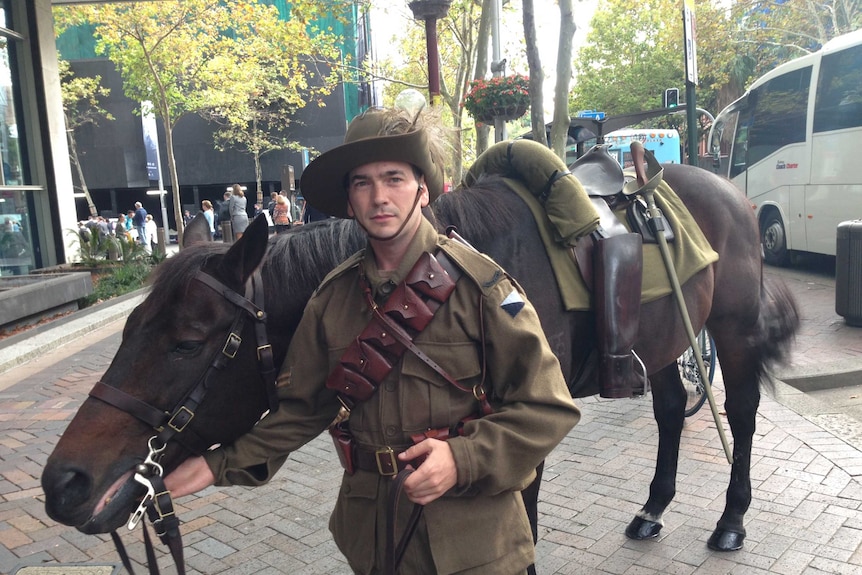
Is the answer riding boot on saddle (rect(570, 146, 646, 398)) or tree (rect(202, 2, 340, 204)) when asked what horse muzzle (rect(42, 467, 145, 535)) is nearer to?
riding boot on saddle (rect(570, 146, 646, 398))

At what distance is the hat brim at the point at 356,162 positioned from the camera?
1576 mm

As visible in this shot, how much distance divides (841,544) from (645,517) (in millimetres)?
927

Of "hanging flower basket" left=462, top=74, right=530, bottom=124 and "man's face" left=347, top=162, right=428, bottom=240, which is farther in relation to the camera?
"hanging flower basket" left=462, top=74, right=530, bottom=124

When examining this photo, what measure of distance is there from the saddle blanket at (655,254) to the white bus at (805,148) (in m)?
9.16

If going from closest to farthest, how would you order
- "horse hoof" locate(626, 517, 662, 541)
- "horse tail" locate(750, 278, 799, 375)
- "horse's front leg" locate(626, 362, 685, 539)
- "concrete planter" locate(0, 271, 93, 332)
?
"horse hoof" locate(626, 517, 662, 541) < "horse's front leg" locate(626, 362, 685, 539) < "horse tail" locate(750, 278, 799, 375) < "concrete planter" locate(0, 271, 93, 332)

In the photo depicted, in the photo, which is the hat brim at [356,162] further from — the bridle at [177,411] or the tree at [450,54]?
the tree at [450,54]

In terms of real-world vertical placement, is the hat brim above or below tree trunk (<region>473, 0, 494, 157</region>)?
below

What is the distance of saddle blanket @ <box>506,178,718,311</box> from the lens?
8.45 ft

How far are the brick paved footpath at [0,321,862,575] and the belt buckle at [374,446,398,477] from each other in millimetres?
1841

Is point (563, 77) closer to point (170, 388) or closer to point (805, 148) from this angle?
point (170, 388)

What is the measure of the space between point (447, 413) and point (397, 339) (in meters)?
0.22

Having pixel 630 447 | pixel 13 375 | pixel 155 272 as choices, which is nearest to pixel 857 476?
pixel 630 447

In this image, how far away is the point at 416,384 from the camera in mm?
1608

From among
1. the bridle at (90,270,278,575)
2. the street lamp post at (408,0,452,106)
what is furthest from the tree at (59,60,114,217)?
the bridle at (90,270,278,575)
